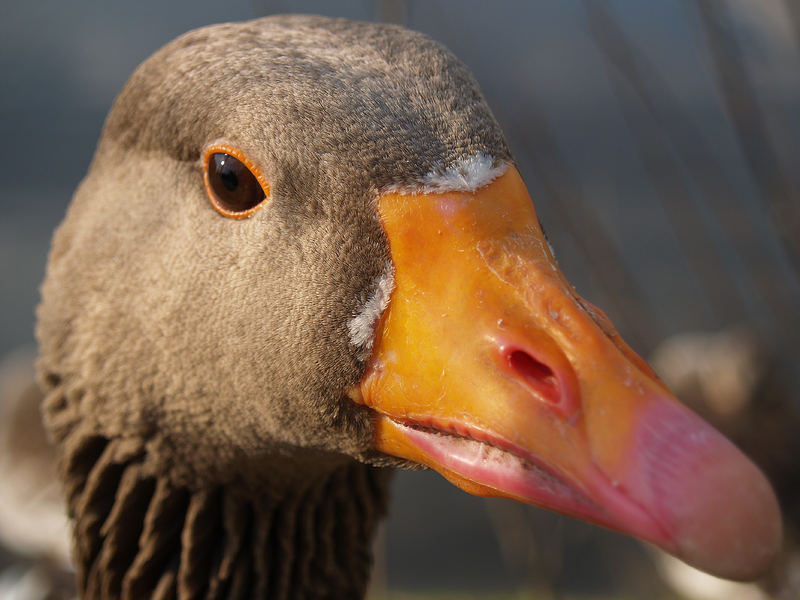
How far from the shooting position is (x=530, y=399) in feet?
4.06

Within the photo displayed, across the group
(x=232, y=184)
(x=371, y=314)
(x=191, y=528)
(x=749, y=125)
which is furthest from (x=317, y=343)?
(x=749, y=125)

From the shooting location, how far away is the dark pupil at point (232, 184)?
1.63 meters

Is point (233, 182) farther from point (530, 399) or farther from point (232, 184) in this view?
point (530, 399)

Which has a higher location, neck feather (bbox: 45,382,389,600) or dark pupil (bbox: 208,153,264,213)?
dark pupil (bbox: 208,153,264,213)

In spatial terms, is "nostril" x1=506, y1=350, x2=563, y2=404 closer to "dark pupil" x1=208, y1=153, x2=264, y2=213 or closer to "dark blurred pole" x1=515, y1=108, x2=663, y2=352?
"dark pupil" x1=208, y1=153, x2=264, y2=213

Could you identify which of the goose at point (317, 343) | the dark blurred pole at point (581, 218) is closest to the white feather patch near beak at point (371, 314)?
the goose at point (317, 343)

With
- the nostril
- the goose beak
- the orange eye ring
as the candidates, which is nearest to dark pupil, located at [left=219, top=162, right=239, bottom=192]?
the orange eye ring

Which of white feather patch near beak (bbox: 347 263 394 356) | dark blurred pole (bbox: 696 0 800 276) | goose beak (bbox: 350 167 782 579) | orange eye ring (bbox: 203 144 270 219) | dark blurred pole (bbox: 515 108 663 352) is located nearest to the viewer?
goose beak (bbox: 350 167 782 579)

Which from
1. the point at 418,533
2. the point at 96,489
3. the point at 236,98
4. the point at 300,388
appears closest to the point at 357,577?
A: the point at 96,489

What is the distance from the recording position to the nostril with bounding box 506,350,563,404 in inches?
48.3

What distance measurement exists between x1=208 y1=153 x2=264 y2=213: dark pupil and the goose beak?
365 mm

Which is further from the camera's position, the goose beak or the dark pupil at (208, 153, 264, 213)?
the dark pupil at (208, 153, 264, 213)

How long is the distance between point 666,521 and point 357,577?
5.13 feet

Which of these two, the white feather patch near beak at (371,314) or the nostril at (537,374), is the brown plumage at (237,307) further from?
the nostril at (537,374)
